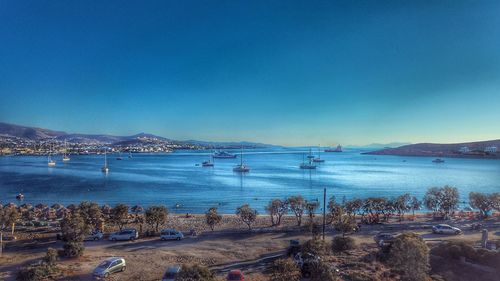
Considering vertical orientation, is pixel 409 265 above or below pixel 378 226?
above

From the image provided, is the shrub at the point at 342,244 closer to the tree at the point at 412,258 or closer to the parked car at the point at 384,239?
the parked car at the point at 384,239

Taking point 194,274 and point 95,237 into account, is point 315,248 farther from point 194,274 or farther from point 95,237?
point 95,237

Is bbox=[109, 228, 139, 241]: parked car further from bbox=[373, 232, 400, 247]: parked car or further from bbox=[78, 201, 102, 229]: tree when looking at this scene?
bbox=[373, 232, 400, 247]: parked car

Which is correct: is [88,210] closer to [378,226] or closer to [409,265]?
[409,265]

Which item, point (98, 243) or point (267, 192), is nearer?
point (98, 243)

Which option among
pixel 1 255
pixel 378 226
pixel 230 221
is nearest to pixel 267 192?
pixel 230 221

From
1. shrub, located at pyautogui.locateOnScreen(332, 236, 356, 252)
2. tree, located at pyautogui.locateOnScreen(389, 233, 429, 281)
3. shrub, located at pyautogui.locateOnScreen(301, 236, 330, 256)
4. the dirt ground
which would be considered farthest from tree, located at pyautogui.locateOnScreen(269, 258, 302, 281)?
shrub, located at pyautogui.locateOnScreen(332, 236, 356, 252)
